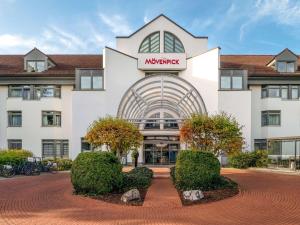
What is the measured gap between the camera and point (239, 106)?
1331 inches

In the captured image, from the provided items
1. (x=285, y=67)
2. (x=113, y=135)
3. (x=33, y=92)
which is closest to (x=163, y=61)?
(x=285, y=67)

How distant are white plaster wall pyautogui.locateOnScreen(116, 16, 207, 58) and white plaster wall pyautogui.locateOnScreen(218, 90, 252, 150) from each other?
5.77m

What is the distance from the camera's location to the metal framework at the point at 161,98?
31.3 metres

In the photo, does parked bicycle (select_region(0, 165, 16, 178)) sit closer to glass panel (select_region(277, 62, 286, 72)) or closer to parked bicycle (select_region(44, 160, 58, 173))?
parked bicycle (select_region(44, 160, 58, 173))

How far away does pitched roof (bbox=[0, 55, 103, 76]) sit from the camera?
116 ft

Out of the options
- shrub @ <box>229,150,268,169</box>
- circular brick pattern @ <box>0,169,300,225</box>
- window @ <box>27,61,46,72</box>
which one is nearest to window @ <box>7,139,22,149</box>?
window @ <box>27,61,46,72</box>

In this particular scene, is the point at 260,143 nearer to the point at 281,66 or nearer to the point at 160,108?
the point at 281,66

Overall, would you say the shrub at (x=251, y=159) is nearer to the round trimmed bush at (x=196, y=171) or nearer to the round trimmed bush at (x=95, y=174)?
the round trimmed bush at (x=196, y=171)

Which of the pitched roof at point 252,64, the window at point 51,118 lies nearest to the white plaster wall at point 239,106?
the pitched roof at point 252,64

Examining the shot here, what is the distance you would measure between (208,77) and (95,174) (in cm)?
2285

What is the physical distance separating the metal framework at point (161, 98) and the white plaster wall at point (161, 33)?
192 inches

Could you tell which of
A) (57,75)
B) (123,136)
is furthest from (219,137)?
(57,75)

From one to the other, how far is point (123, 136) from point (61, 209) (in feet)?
30.4

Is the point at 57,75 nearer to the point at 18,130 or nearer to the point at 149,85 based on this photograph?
the point at 18,130
